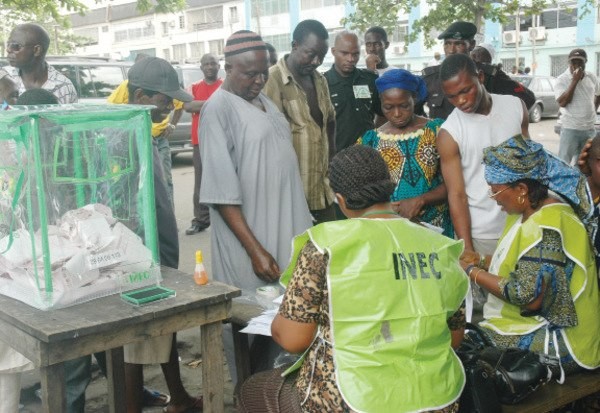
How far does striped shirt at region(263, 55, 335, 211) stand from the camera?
149 inches

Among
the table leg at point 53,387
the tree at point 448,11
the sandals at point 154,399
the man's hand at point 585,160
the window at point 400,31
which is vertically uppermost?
the window at point 400,31

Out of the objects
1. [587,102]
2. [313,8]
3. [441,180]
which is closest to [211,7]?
[313,8]

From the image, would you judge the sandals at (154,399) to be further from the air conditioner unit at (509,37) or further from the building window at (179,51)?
the building window at (179,51)

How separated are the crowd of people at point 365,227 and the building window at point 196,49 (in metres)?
41.6

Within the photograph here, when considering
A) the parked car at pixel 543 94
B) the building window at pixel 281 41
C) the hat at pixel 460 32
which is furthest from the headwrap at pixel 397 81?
the building window at pixel 281 41

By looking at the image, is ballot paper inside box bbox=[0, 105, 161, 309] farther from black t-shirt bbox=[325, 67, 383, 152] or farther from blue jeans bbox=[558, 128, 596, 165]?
blue jeans bbox=[558, 128, 596, 165]

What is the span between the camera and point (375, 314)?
6.53 ft

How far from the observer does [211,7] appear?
4434 centimetres

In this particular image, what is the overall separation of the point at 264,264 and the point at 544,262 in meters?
1.16

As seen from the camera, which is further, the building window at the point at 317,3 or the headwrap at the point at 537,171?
the building window at the point at 317,3

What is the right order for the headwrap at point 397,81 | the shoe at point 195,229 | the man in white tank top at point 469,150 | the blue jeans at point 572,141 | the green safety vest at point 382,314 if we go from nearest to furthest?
the green safety vest at point 382,314
the man in white tank top at point 469,150
the headwrap at point 397,81
the shoe at point 195,229
the blue jeans at point 572,141

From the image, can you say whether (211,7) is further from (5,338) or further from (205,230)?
(5,338)

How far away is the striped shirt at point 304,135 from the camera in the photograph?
3.79 meters

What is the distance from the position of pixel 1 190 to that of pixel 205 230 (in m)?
5.25
